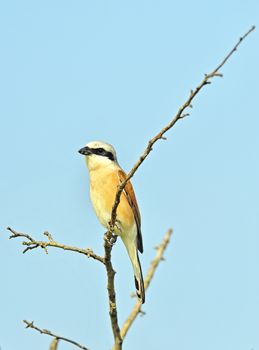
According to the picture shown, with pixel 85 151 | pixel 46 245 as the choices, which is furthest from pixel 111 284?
pixel 85 151

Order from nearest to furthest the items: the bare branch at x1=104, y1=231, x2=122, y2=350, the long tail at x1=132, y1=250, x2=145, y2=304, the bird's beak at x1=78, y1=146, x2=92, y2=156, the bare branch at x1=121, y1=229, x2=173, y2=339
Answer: the bare branch at x1=121, y1=229, x2=173, y2=339, the bare branch at x1=104, y1=231, x2=122, y2=350, the long tail at x1=132, y1=250, x2=145, y2=304, the bird's beak at x1=78, y1=146, x2=92, y2=156

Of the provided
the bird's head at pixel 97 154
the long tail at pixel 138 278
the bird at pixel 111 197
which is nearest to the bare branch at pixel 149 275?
the long tail at pixel 138 278

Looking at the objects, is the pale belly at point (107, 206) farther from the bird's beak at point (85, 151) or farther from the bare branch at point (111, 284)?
the bare branch at point (111, 284)

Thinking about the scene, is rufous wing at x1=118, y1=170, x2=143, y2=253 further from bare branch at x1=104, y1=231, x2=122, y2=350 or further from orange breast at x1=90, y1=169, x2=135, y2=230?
bare branch at x1=104, y1=231, x2=122, y2=350

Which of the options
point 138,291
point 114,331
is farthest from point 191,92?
point 138,291

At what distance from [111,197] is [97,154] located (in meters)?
0.54

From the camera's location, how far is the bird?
6676 millimetres

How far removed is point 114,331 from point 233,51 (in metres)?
1.75

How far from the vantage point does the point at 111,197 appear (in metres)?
6.66

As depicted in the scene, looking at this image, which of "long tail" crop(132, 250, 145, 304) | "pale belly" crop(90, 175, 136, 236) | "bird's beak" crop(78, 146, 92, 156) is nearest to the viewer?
"long tail" crop(132, 250, 145, 304)

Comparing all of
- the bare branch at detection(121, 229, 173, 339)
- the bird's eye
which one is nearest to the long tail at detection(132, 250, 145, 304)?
the bird's eye

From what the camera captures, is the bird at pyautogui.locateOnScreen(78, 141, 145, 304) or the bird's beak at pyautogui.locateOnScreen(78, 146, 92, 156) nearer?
the bird at pyautogui.locateOnScreen(78, 141, 145, 304)

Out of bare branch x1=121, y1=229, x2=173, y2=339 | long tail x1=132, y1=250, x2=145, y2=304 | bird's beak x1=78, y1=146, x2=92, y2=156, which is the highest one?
bird's beak x1=78, y1=146, x2=92, y2=156

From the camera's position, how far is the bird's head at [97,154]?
6.91 meters
